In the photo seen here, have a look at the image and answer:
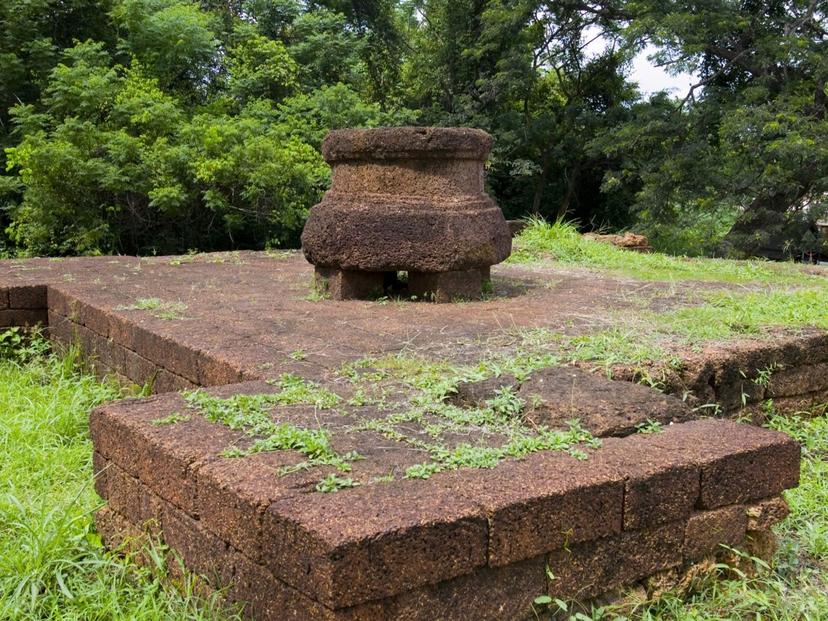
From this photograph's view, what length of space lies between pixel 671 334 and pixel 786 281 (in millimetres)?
2882

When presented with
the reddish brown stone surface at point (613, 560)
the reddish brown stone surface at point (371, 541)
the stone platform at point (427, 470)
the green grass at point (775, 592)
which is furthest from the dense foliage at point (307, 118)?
the reddish brown stone surface at point (371, 541)

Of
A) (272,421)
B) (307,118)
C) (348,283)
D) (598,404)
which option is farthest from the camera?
(307,118)

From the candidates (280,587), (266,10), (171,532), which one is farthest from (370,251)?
(266,10)

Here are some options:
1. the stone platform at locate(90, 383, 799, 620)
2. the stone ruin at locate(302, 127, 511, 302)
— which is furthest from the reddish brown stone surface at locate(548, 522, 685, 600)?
the stone ruin at locate(302, 127, 511, 302)

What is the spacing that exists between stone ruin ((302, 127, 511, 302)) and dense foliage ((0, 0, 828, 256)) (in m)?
5.62

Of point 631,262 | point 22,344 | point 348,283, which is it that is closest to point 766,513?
point 348,283

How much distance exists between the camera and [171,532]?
2713 mm

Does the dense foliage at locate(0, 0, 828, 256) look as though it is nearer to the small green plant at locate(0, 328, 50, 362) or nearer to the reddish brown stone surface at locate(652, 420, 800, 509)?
the small green plant at locate(0, 328, 50, 362)

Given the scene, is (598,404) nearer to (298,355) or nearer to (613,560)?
(613,560)

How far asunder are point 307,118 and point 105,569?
11331 mm

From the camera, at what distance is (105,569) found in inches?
109

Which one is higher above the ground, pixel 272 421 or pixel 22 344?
pixel 272 421

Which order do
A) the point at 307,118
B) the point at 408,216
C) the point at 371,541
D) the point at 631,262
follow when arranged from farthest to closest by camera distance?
the point at 307,118 < the point at 631,262 < the point at 408,216 < the point at 371,541

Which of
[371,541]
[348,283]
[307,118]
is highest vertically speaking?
[307,118]
